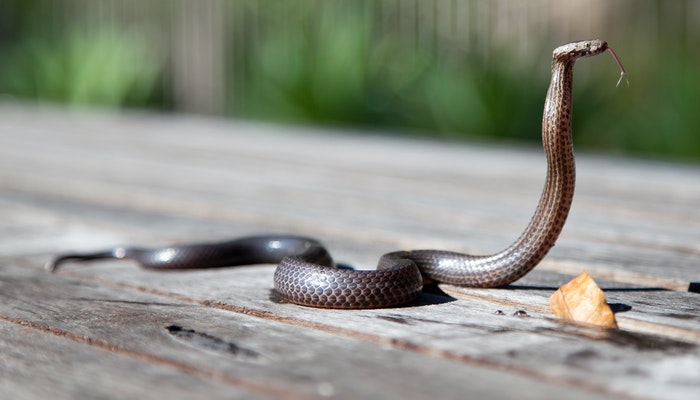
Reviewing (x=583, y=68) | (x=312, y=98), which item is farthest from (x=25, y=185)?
(x=583, y=68)

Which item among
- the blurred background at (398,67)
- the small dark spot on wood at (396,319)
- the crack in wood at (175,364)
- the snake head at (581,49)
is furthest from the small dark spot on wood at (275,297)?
the blurred background at (398,67)

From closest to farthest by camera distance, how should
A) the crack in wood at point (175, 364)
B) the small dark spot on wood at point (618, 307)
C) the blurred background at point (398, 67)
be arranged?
the crack in wood at point (175, 364) → the small dark spot on wood at point (618, 307) → the blurred background at point (398, 67)

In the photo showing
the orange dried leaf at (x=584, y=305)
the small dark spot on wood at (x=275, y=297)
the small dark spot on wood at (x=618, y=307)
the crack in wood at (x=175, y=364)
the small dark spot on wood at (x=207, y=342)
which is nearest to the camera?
the crack in wood at (x=175, y=364)

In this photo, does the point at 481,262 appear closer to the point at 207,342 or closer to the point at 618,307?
the point at 618,307

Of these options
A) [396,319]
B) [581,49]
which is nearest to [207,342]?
[396,319]

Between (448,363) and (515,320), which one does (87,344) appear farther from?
(515,320)

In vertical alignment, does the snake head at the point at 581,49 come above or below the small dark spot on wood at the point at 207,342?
above

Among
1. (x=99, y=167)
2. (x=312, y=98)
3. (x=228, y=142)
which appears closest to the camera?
(x=99, y=167)

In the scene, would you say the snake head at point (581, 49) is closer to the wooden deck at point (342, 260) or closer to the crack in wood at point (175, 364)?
the wooden deck at point (342, 260)
